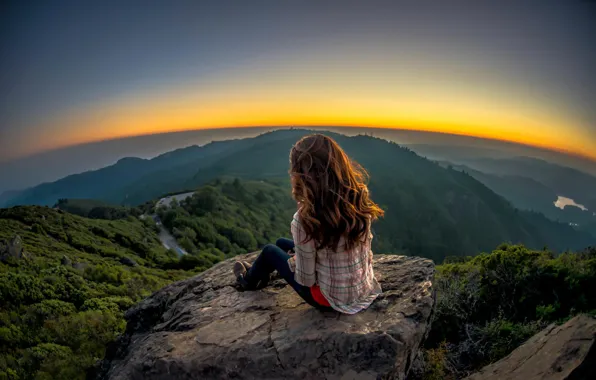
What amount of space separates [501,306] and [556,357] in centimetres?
347

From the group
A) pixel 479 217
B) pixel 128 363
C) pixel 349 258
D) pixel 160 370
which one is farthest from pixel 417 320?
pixel 479 217

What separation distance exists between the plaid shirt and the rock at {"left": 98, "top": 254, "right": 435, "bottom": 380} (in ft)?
0.99

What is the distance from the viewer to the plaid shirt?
3.87 meters

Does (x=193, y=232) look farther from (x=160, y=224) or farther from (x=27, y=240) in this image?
(x=27, y=240)

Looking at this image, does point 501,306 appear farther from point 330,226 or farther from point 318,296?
point 330,226

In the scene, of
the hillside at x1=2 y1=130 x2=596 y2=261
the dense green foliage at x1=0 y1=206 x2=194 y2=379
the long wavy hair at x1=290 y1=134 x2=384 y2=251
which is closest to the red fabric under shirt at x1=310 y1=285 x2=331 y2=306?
the long wavy hair at x1=290 y1=134 x2=384 y2=251

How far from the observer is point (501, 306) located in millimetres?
6258

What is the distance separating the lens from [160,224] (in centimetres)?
4794

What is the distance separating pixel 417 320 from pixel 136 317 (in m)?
5.34

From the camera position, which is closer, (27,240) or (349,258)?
(349,258)

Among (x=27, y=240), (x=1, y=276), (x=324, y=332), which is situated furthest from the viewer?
(x=27, y=240)

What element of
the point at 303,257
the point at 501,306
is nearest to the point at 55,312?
the point at 303,257

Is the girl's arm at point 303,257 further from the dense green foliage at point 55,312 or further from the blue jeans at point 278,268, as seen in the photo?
the dense green foliage at point 55,312

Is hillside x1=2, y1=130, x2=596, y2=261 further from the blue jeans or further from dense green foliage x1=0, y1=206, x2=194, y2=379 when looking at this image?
the blue jeans
